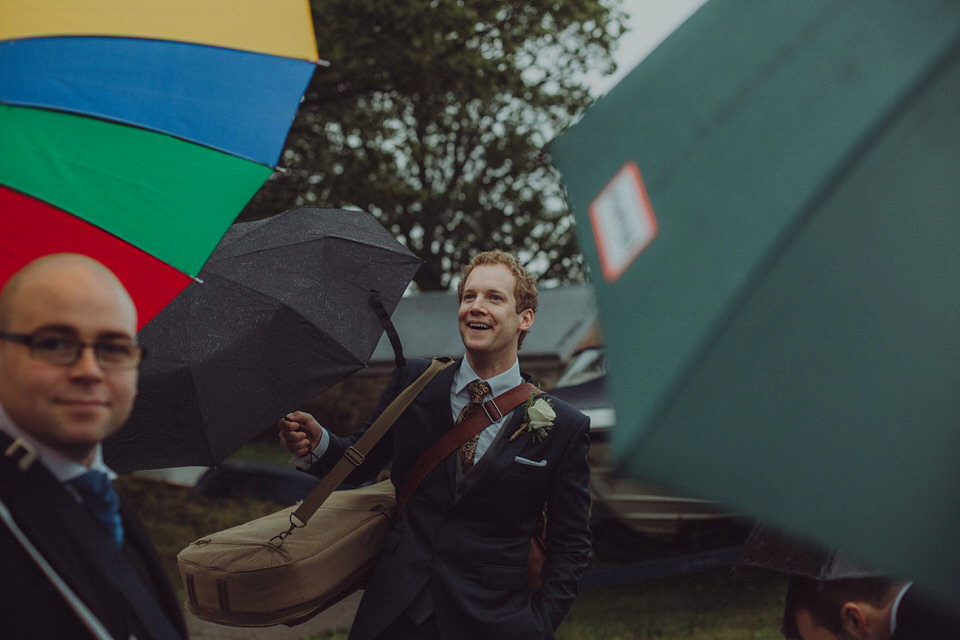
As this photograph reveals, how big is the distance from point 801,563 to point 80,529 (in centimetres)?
164

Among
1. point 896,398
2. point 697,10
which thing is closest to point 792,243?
point 896,398

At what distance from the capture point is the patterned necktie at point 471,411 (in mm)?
3174

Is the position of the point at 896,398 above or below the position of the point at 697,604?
above

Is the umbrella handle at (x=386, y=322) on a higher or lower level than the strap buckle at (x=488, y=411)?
higher

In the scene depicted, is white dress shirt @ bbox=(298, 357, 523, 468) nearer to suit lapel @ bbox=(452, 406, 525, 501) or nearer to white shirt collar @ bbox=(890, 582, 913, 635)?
suit lapel @ bbox=(452, 406, 525, 501)

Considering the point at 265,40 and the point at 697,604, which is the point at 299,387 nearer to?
the point at 265,40

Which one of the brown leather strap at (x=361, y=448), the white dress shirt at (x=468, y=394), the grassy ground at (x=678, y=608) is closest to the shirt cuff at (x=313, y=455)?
the white dress shirt at (x=468, y=394)

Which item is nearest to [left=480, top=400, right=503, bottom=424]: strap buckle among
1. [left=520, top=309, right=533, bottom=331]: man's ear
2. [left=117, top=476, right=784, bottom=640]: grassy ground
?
[left=520, top=309, right=533, bottom=331]: man's ear

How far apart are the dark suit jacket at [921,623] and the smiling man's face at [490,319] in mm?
1603

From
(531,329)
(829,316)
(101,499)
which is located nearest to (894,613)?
(829,316)

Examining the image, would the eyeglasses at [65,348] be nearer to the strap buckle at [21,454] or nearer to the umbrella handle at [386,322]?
the strap buckle at [21,454]

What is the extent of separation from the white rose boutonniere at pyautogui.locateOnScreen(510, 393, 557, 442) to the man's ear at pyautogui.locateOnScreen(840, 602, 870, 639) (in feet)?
3.95

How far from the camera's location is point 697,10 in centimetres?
166

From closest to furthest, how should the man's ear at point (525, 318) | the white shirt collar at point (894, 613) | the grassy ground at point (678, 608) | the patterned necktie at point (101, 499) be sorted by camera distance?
the patterned necktie at point (101, 499), the white shirt collar at point (894, 613), the man's ear at point (525, 318), the grassy ground at point (678, 608)
